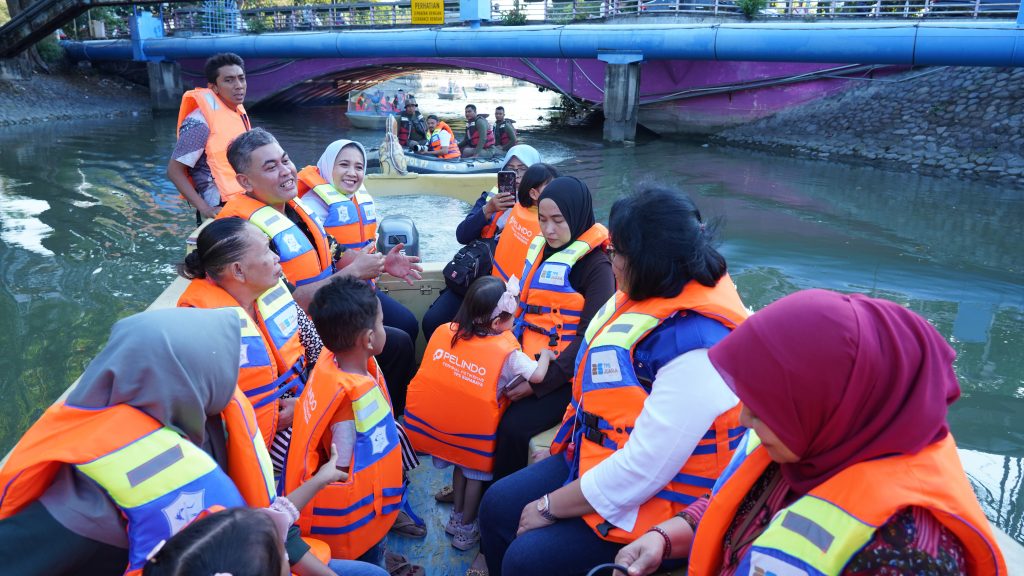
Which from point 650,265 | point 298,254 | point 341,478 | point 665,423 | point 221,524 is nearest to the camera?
point 221,524

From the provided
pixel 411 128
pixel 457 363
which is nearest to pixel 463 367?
pixel 457 363

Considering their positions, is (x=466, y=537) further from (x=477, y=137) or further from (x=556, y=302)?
(x=477, y=137)

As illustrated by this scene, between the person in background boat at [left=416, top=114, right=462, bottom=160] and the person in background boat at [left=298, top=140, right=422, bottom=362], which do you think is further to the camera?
the person in background boat at [left=416, top=114, right=462, bottom=160]

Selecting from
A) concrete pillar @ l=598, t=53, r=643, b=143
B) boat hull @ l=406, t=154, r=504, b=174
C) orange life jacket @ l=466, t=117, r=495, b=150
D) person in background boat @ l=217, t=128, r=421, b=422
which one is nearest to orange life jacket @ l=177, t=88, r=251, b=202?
person in background boat @ l=217, t=128, r=421, b=422

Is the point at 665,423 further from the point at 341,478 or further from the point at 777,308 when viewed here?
the point at 341,478

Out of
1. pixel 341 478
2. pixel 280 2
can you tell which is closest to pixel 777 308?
pixel 341 478

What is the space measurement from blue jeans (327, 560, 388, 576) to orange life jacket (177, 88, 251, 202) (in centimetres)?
257

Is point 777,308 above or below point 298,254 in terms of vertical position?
above

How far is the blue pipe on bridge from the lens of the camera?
1122cm

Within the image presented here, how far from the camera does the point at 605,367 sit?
6.10 ft

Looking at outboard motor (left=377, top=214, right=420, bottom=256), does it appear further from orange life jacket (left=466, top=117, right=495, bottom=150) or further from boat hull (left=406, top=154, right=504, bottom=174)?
orange life jacket (left=466, top=117, right=495, bottom=150)

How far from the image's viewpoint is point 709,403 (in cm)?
169

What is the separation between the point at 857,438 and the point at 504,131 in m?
11.7

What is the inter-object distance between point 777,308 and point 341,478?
1328 millimetres
